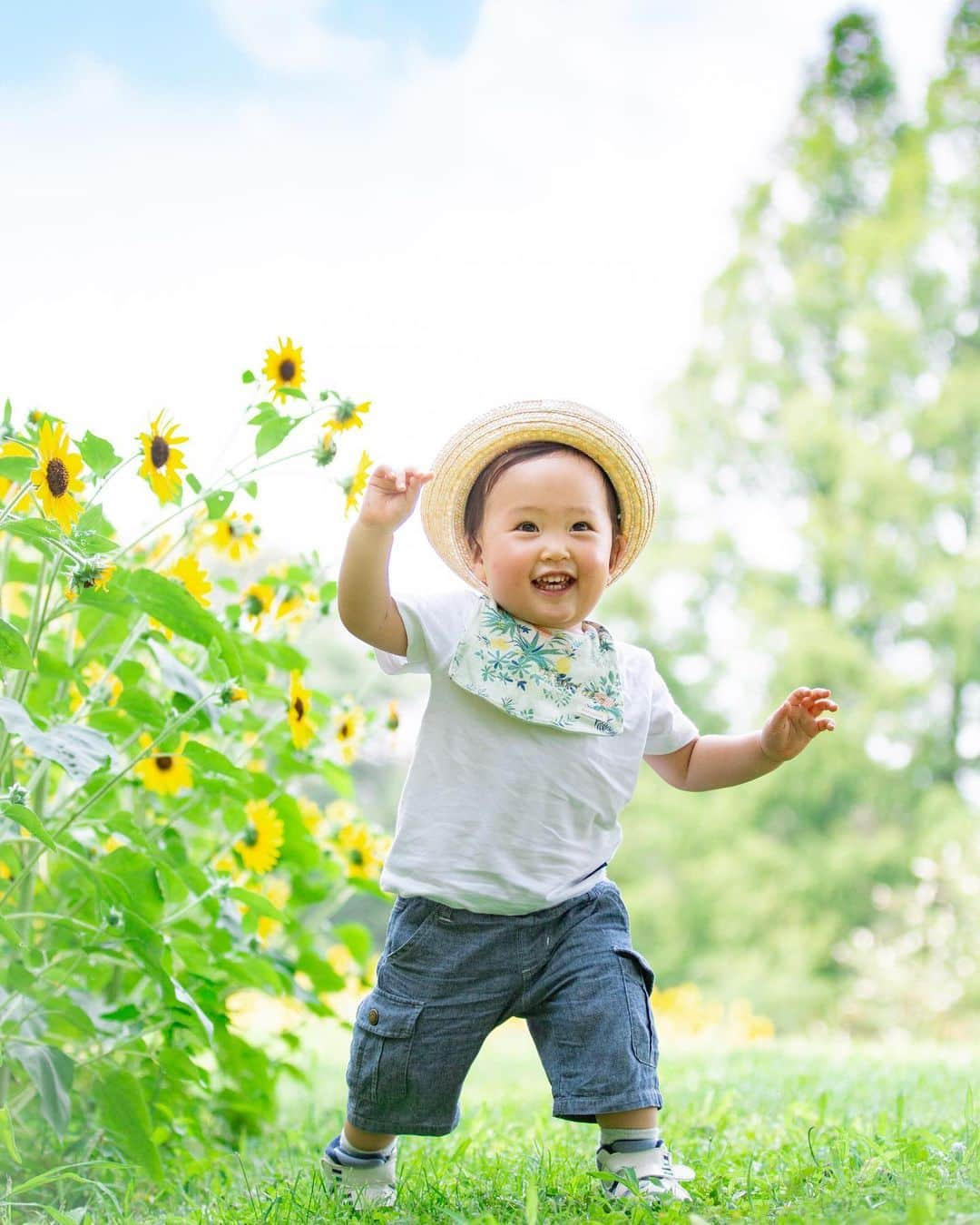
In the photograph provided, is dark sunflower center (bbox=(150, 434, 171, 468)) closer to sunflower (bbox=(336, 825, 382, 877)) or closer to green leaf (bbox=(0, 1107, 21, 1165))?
green leaf (bbox=(0, 1107, 21, 1165))

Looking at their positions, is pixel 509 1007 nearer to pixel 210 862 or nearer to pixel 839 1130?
pixel 839 1130

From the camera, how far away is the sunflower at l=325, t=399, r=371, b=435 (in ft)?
7.65

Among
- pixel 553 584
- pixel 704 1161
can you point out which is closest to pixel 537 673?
pixel 553 584

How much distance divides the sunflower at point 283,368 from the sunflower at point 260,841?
87 cm

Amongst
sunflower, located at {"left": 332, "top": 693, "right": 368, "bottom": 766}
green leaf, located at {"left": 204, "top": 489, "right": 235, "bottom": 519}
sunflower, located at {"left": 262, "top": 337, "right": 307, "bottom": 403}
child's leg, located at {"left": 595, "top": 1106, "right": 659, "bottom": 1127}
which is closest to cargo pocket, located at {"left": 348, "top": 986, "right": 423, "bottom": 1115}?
child's leg, located at {"left": 595, "top": 1106, "right": 659, "bottom": 1127}

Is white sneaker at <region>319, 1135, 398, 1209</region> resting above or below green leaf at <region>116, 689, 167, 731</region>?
below

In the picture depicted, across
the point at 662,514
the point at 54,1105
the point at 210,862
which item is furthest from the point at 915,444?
the point at 54,1105

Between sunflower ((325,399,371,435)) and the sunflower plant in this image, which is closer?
the sunflower plant

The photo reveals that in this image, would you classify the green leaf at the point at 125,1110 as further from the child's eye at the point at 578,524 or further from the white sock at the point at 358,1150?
the child's eye at the point at 578,524

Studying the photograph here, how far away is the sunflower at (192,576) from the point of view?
2.54 m

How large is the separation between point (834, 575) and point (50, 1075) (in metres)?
9.71

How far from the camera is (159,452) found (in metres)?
2.16

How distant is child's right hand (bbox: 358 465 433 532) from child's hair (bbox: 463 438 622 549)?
252 millimetres

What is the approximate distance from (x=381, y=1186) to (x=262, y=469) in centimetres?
114
